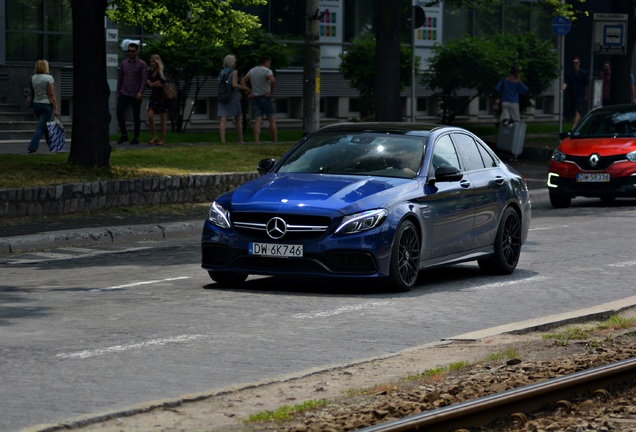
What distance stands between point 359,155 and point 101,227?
5393 mm

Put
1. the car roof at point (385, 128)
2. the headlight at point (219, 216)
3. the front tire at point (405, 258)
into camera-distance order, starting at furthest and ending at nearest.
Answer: the car roof at point (385, 128), the headlight at point (219, 216), the front tire at point (405, 258)

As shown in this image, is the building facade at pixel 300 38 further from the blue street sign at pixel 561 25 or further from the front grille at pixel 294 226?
the front grille at pixel 294 226

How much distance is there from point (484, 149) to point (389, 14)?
1398 centimetres

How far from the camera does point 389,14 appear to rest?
1115 inches

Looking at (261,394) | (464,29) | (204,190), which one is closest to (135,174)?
(204,190)

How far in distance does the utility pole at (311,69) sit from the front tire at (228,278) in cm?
1357

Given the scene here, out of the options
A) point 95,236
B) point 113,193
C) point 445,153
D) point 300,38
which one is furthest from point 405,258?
point 300,38

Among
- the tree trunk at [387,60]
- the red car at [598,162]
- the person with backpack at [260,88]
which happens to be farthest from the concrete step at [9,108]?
the red car at [598,162]

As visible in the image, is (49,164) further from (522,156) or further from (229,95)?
(522,156)

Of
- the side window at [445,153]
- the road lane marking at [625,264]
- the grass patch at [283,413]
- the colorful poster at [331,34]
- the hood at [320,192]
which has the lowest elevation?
the road lane marking at [625,264]

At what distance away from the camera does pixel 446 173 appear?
13.0m

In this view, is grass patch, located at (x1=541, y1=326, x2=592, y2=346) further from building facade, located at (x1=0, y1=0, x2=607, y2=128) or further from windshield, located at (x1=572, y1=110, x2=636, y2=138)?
building facade, located at (x1=0, y1=0, x2=607, y2=128)

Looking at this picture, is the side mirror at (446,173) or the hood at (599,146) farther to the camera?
the hood at (599,146)

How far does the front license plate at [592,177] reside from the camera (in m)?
22.9
